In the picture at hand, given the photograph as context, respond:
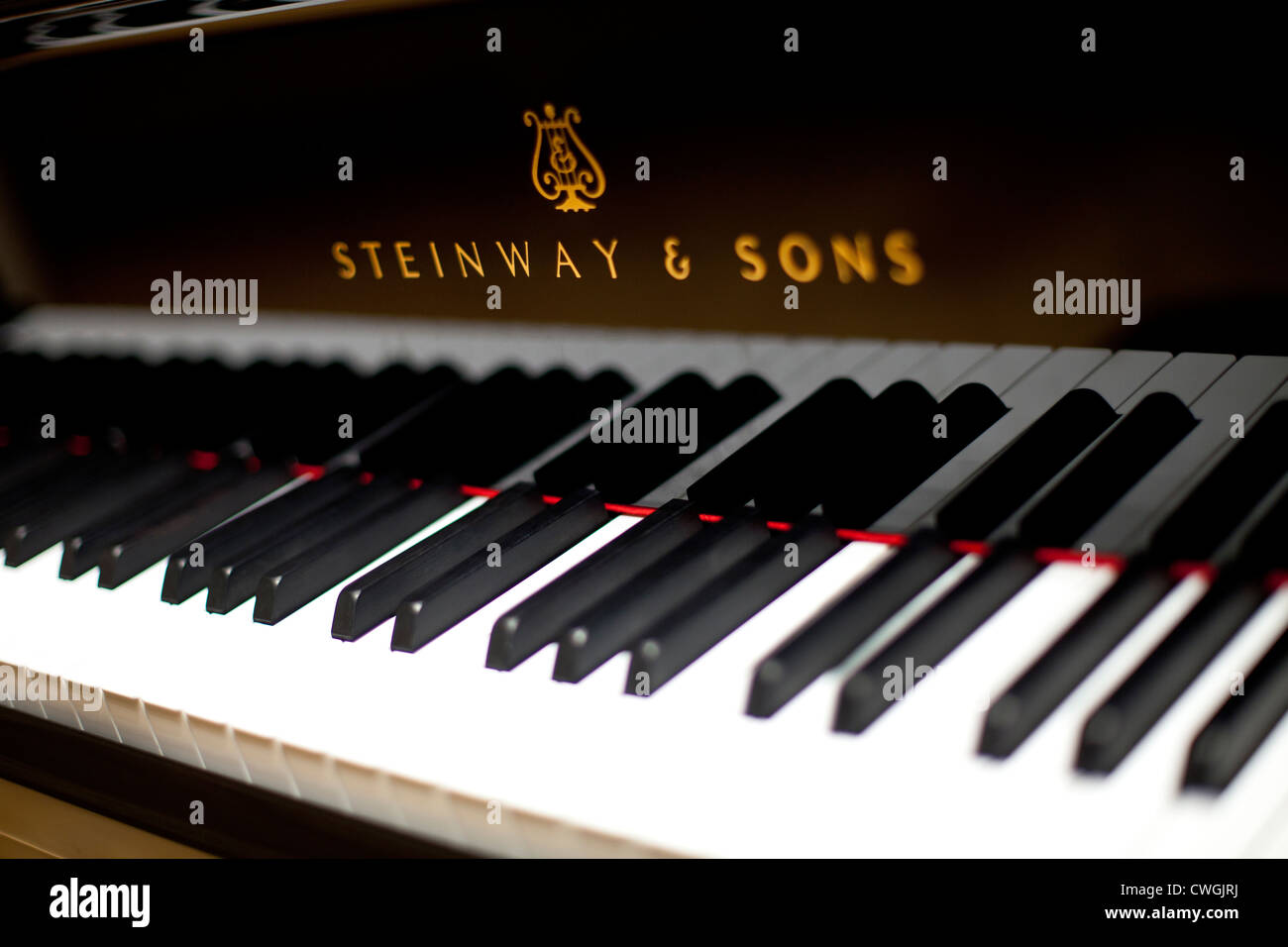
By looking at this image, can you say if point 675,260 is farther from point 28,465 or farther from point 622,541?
point 28,465

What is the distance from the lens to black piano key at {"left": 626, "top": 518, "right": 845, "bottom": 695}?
2.75 ft

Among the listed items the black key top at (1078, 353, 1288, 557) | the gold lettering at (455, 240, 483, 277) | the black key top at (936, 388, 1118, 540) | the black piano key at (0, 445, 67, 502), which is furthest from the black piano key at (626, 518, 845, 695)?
the black piano key at (0, 445, 67, 502)

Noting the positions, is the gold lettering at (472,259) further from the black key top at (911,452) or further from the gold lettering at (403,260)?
the black key top at (911,452)

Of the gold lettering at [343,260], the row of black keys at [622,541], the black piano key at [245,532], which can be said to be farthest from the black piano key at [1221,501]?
the gold lettering at [343,260]

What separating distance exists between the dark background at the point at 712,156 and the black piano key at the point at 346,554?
22 centimetres

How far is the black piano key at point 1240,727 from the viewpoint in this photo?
625 millimetres

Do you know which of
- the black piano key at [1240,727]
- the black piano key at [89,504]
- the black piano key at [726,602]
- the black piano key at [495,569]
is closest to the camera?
the black piano key at [1240,727]

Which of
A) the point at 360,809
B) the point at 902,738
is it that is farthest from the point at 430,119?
the point at 902,738

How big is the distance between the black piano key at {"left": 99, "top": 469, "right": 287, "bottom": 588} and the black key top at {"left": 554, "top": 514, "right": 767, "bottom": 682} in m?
0.56

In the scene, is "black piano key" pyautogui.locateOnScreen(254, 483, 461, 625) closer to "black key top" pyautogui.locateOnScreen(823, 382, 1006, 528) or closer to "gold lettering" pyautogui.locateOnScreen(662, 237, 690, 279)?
"gold lettering" pyautogui.locateOnScreen(662, 237, 690, 279)

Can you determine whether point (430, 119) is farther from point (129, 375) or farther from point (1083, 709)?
point (1083, 709)

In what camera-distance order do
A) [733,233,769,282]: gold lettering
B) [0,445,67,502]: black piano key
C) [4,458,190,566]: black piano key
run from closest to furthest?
[733,233,769,282]: gold lettering
[4,458,190,566]: black piano key
[0,445,67,502]: black piano key

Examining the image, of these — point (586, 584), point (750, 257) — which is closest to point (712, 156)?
point (750, 257)

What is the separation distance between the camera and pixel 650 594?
36.1 inches
